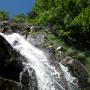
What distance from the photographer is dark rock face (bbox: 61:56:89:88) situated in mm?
29031

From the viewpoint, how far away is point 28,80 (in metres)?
23.8

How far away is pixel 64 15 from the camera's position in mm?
43312

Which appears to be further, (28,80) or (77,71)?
(77,71)

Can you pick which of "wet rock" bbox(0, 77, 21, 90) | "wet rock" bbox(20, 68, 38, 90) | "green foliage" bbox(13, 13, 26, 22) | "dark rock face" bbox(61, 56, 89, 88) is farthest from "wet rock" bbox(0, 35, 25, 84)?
"green foliage" bbox(13, 13, 26, 22)

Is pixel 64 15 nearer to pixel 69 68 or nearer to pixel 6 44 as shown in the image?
pixel 69 68

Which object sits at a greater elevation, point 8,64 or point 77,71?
point 77,71

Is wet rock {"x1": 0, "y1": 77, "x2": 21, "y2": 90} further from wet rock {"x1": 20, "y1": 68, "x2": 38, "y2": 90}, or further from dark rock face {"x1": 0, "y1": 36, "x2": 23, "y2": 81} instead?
dark rock face {"x1": 0, "y1": 36, "x2": 23, "y2": 81}

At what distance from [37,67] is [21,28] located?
13.3 m

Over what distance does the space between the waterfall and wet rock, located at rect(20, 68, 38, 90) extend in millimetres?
534

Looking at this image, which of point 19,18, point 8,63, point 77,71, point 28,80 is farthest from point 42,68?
point 19,18

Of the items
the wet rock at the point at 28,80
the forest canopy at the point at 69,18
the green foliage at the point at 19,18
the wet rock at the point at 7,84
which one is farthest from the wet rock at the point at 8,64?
the green foliage at the point at 19,18

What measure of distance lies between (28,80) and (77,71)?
674 centimetres

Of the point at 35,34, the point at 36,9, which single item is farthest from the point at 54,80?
the point at 36,9

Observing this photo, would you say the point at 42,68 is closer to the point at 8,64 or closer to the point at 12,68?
the point at 12,68
